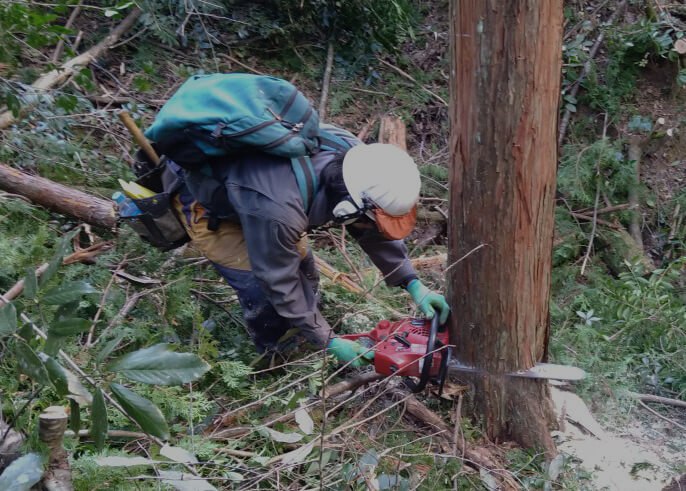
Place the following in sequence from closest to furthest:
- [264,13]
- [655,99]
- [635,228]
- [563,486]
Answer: [563,486] < [635,228] < [655,99] < [264,13]

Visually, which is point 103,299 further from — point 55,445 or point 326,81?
point 326,81

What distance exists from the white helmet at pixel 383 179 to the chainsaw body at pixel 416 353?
55 centimetres

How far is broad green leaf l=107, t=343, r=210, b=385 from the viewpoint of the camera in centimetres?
124

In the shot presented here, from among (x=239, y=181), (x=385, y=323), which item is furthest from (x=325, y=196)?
(x=385, y=323)

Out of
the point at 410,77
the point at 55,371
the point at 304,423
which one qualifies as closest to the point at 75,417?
the point at 55,371

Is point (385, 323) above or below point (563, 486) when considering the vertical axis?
above

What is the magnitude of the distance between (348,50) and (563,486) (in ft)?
17.1

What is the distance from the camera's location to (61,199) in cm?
387

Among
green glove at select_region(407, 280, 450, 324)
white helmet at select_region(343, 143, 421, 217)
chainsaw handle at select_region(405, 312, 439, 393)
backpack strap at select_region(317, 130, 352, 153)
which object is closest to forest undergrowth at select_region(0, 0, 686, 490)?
chainsaw handle at select_region(405, 312, 439, 393)

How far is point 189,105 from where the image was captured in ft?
8.30

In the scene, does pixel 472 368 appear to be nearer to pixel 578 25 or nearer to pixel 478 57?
pixel 478 57

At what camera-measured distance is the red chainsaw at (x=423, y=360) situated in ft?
8.27

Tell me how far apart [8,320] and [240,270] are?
5.80 feet

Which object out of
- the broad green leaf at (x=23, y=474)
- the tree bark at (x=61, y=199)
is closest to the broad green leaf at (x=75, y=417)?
the broad green leaf at (x=23, y=474)
